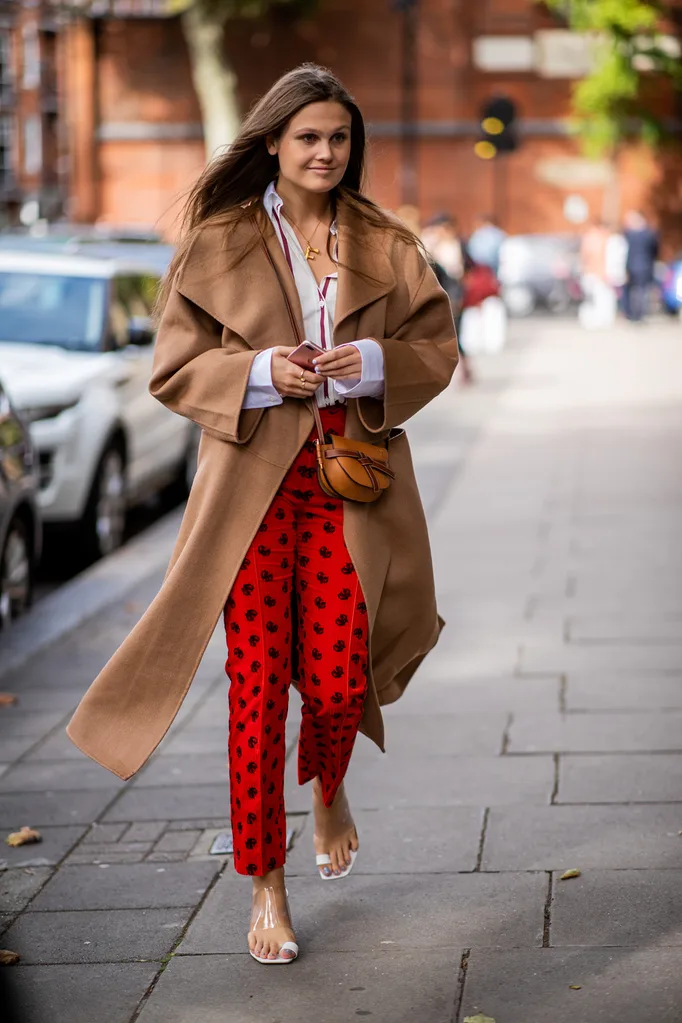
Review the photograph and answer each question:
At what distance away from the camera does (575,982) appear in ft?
11.6

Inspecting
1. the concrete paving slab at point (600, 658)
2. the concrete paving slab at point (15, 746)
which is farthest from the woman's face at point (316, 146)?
the concrete paving slab at point (600, 658)

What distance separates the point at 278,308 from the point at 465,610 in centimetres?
402

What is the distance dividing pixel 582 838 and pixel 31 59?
123ft

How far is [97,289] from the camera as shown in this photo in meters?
10.4

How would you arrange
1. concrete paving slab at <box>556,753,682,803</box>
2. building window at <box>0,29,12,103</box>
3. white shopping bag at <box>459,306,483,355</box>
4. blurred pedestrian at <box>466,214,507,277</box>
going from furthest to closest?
building window at <box>0,29,12,103</box>
blurred pedestrian at <box>466,214,507,277</box>
white shopping bag at <box>459,306,483,355</box>
concrete paving slab at <box>556,753,682,803</box>

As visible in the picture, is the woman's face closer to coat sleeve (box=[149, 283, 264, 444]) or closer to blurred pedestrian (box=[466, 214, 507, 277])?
coat sleeve (box=[149, 283, 264, 444])

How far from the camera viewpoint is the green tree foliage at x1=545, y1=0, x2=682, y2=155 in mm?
35500

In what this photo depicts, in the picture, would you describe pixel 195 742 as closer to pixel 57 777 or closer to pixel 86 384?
pixel 57 777

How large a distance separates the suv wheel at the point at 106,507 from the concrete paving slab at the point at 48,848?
4.56 metres

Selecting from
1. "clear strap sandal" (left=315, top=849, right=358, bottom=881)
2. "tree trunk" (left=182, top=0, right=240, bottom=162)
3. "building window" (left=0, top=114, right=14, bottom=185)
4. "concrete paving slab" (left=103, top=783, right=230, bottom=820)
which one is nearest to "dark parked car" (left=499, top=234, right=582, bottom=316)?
"tree trunk" (left=182, top=0, right=240, bottom=162)

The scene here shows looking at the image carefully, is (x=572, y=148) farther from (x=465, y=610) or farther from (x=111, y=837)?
(x=111, y=837)

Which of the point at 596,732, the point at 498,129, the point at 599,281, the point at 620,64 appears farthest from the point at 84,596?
the point at 620,64

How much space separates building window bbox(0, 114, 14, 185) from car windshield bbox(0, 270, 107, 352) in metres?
30.9

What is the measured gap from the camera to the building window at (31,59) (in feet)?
127
